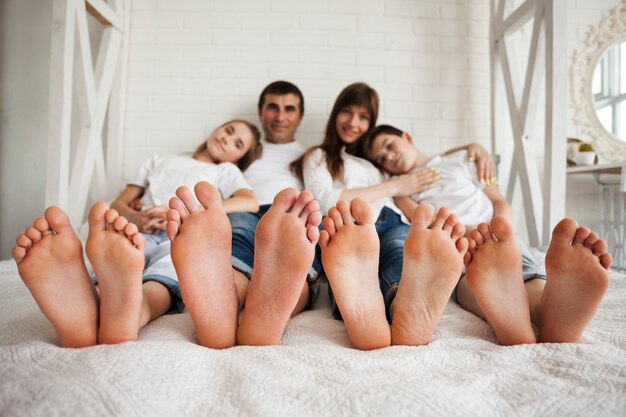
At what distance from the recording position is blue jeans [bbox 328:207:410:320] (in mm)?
846

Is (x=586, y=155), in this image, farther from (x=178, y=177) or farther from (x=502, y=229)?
(x=178, y=177)

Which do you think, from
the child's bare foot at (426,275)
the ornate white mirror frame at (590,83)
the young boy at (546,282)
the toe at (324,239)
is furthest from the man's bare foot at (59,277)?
the ornate white mirror frame at (590,83)

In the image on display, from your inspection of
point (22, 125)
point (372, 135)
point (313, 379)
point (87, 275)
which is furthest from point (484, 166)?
point (22, 125)

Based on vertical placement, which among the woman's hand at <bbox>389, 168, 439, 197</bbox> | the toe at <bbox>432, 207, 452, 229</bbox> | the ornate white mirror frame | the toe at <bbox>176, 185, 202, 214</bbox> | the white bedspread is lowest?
the white bedspread

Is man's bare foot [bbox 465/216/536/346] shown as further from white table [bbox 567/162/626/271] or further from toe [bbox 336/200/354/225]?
white table [bbox 567/162/626/271]

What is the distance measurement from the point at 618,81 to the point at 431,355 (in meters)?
2.36

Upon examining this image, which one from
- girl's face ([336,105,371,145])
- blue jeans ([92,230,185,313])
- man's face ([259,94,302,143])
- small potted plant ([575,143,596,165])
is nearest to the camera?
blue jeans ([92,230,185,313])

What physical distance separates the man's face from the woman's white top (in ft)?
0.82

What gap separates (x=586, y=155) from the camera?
1985 millimetres

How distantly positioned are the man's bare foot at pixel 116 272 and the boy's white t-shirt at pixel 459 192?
3.62 ft

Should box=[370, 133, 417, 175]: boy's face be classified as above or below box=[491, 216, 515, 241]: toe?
above

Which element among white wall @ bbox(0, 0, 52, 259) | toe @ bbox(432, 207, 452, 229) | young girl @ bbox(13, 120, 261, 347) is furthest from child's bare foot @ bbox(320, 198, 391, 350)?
white wall @ bbox(0, 0, 52, 259)

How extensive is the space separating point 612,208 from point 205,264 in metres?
2.21

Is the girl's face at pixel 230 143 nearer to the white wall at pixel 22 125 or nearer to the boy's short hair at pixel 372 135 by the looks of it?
the boy's short hair at pixel 372 135
